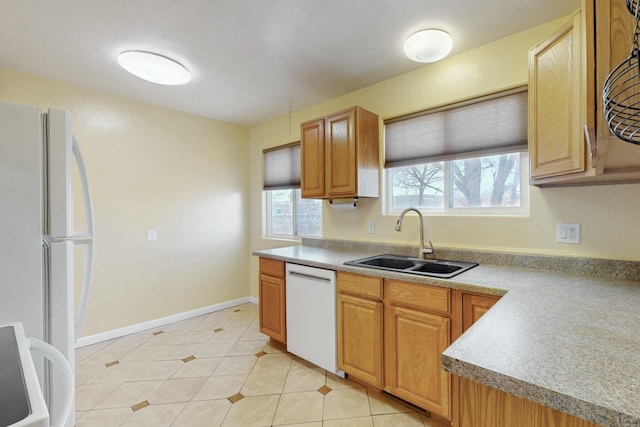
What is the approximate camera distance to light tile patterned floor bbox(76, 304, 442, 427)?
1.74 m

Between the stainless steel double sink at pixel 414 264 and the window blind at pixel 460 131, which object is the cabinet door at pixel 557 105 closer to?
the window blind at pixel 460 131

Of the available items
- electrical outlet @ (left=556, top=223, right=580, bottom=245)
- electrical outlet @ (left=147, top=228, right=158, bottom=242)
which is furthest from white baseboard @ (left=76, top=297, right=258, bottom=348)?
electrical outlet @ (left=556, top=223, right=580, bottom=245)

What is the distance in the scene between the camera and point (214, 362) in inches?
94.0

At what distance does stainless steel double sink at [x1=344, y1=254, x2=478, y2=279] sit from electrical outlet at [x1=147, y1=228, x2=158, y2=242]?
7.43 feet

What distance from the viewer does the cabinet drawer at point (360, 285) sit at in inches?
73.7

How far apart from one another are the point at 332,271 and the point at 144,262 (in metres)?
2.20

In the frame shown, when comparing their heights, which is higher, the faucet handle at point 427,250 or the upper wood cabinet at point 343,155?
the upper wood cabinet at point 343,155

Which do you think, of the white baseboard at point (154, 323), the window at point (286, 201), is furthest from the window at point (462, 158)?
the white baseboard at point (154, 323)

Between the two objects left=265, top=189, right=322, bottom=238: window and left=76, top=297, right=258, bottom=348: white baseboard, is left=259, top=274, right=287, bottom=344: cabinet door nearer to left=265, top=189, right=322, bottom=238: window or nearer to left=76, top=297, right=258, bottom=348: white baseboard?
left=265, top=189, right=322, bottom=238: window

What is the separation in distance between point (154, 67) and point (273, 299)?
83.4 inches

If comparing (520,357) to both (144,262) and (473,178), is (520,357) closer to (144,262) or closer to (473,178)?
(473,178)

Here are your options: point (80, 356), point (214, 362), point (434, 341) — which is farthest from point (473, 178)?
point (80, 356)

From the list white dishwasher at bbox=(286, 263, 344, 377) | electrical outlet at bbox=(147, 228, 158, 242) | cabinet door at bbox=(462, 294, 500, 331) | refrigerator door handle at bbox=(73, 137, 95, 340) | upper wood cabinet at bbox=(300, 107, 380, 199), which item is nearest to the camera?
refrigerator door handle at bbox=(73, 137, 95, 340)

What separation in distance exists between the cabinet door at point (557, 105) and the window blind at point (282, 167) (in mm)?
2310
